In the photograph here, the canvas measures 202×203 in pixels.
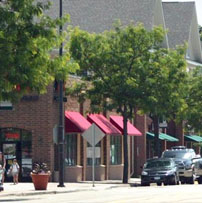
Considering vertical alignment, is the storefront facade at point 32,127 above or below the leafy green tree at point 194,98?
below

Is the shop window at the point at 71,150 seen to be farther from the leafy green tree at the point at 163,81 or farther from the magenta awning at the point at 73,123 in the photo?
the leafy green tree at the point at 163,81

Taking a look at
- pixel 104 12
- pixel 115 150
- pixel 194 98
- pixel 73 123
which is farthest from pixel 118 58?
pixel 104 12

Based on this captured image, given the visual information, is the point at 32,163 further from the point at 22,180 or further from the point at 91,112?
the point at 91,112

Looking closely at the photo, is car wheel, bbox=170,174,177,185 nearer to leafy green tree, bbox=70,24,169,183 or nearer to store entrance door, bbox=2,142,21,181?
leafy green tree, bbox=70,24,169,183

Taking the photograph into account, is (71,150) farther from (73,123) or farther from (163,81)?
(163,81)

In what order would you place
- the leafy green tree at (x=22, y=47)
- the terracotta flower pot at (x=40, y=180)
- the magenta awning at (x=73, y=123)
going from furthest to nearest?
the magenta awning at (x=73, y=123) < the terracotta flower pot at (x=40, y=180) < the leafy green tree at (x=22, y=47)

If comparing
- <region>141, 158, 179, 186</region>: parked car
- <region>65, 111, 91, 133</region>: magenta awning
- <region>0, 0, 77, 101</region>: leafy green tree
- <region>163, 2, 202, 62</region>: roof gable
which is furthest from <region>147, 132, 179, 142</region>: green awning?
<region>0, 0, 77, 101</region>: leafy green tree

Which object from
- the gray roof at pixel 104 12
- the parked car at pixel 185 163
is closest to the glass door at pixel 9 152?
the parked car at pixel 185 163

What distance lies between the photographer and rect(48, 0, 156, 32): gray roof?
70.9 metres

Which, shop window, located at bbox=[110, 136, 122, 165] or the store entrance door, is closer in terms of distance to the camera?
the store entrance door

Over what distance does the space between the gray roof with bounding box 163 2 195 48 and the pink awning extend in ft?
78.6

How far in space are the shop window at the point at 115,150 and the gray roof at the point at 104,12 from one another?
1164 cm

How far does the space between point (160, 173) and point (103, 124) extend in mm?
8249

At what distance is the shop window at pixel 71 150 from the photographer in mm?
53375
